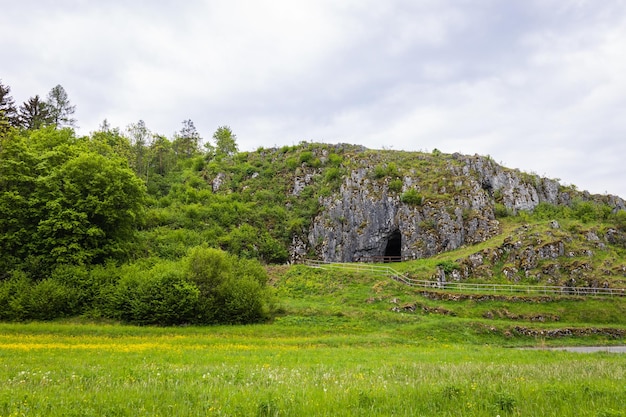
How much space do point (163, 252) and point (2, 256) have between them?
647 inches

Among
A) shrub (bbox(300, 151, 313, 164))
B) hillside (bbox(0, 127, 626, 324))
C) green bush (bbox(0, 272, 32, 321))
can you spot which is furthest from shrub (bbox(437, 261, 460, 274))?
green bush (bbox(0, 272, 32, 321))

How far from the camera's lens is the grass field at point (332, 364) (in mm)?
6762

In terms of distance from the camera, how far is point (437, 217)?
Answer: 5894cm

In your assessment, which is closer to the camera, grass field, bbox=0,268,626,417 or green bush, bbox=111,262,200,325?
grass field, bbox=0,268,626,417

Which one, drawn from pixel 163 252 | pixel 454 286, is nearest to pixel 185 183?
pixel 163 252

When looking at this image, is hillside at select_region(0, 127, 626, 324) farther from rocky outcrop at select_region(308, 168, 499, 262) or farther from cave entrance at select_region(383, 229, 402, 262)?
cave entrance at select_region(383, 229, 402, 262)

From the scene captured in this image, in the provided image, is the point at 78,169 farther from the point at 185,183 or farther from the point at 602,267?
the point at 602,267

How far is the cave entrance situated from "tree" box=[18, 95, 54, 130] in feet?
206

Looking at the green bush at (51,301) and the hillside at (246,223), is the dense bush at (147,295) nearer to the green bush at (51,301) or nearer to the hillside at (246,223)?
the green bush at (51,301)

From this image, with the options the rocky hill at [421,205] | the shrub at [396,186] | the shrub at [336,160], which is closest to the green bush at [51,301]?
the rocky hill at [421,205]

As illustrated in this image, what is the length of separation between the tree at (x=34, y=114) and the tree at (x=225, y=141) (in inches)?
1497

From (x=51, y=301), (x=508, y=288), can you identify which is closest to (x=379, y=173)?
(x=508, y=288)

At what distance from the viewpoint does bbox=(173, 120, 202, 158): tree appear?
106 m

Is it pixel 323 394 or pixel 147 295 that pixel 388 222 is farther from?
pixel 323 394
